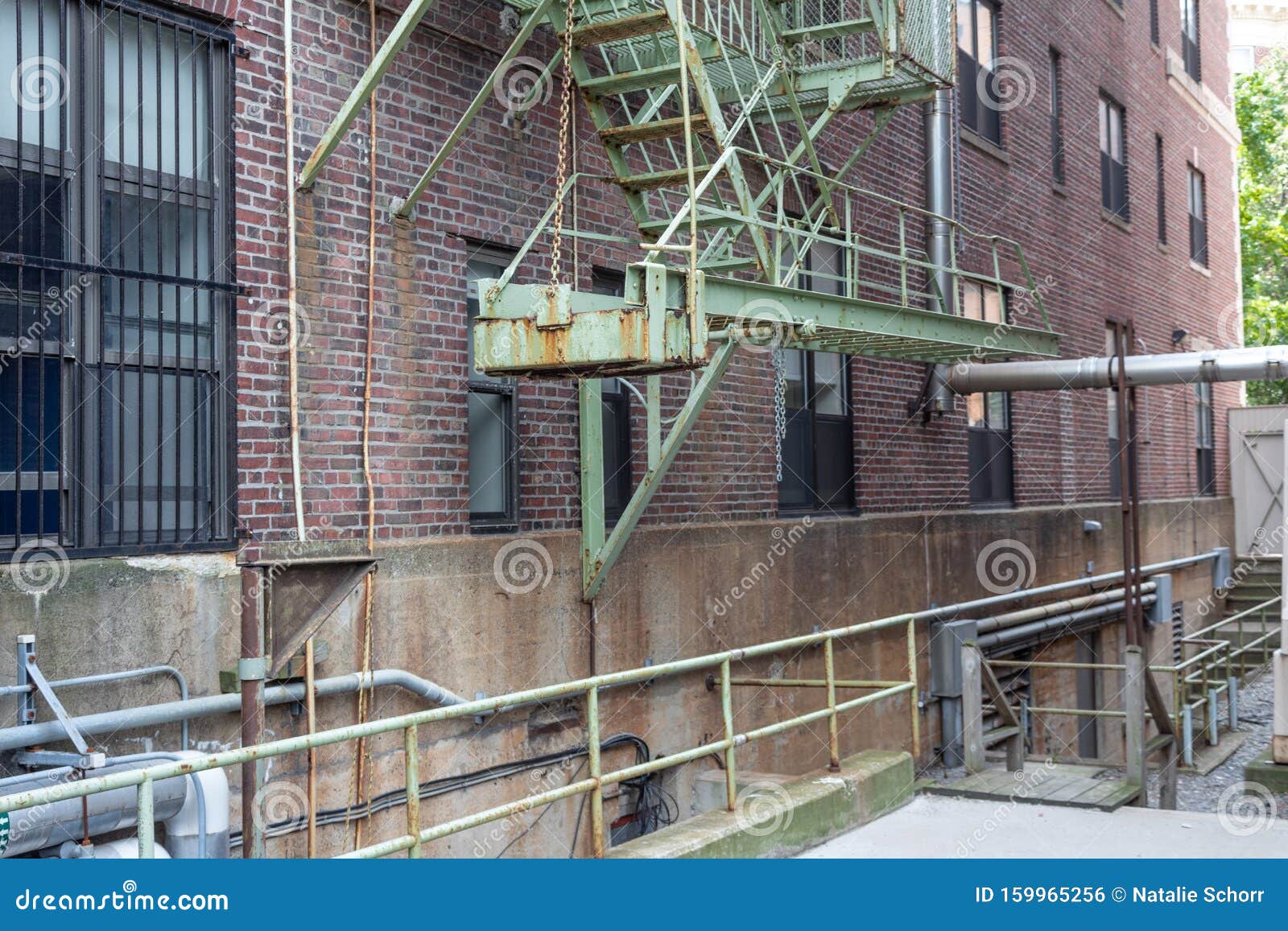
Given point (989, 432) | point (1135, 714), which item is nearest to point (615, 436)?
point (1135, 714)

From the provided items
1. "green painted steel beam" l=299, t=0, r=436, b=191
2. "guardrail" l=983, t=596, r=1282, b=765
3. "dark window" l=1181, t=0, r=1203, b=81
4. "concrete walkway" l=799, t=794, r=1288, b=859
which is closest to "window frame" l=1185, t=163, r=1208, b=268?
"dark window" l=1181, t=0, r=1203, b=81

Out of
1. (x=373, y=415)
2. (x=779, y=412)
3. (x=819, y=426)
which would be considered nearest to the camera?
(x=373, y=415)

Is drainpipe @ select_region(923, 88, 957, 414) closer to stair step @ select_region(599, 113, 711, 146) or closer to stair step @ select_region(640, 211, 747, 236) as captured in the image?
stair step @ select_region(640, 211, 747, 236)

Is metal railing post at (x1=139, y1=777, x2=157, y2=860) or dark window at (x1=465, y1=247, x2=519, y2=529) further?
dark window at (x1=465, y1=247, x2=519, y2=529)

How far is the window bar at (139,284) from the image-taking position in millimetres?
6734

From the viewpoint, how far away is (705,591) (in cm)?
1052

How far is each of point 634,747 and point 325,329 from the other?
3.94 meters

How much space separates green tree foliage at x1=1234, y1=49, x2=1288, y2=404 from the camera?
110 ft

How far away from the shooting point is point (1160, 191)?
2267cm

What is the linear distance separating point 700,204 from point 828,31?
9.17ft

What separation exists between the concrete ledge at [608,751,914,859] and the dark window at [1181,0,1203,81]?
19.8 meters

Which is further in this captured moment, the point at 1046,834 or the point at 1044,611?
the point at 1044,611

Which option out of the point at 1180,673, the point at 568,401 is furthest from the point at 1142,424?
the point at 568,401

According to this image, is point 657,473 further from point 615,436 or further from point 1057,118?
point 1057,118
